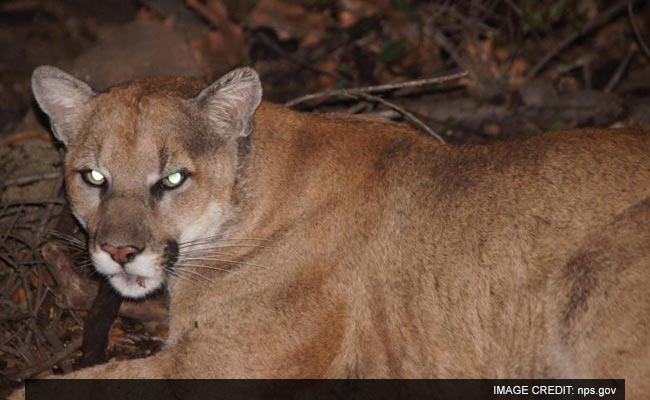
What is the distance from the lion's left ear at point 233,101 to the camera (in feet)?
18.8

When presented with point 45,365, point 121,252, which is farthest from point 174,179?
point 45,365

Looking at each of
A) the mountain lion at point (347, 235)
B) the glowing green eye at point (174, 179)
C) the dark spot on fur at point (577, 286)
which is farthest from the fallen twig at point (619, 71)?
the glowing green eye at point (174, 179)

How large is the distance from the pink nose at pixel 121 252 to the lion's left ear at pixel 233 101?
101 cm

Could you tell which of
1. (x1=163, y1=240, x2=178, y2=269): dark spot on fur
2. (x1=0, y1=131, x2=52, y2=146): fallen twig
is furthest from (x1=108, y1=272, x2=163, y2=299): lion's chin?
(x1=0, y1=131, x2=52, y2=146): fallen twig

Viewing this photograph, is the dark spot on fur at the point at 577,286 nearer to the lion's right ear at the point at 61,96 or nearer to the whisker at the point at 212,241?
the whisker at the point at 212,241

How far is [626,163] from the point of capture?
17.2ft

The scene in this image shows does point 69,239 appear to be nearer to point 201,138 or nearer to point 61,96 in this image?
point 61,96

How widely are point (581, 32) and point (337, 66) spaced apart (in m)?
2.91

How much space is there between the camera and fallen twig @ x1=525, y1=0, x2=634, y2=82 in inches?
400

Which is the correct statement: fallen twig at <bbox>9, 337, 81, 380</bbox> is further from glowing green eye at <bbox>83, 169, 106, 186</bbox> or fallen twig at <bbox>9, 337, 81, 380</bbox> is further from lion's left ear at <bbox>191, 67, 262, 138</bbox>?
lion's left ear at <bbox>191, 67, 262, 138</bbox>

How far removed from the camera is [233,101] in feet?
19.0

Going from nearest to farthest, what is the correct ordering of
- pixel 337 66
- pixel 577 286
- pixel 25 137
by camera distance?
pixel 577 286, pixel 25 137, pixel 337 66

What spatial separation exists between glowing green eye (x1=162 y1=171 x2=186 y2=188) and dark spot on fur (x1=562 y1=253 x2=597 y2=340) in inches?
94.4

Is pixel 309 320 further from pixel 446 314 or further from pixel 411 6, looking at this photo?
pixel 411 6
